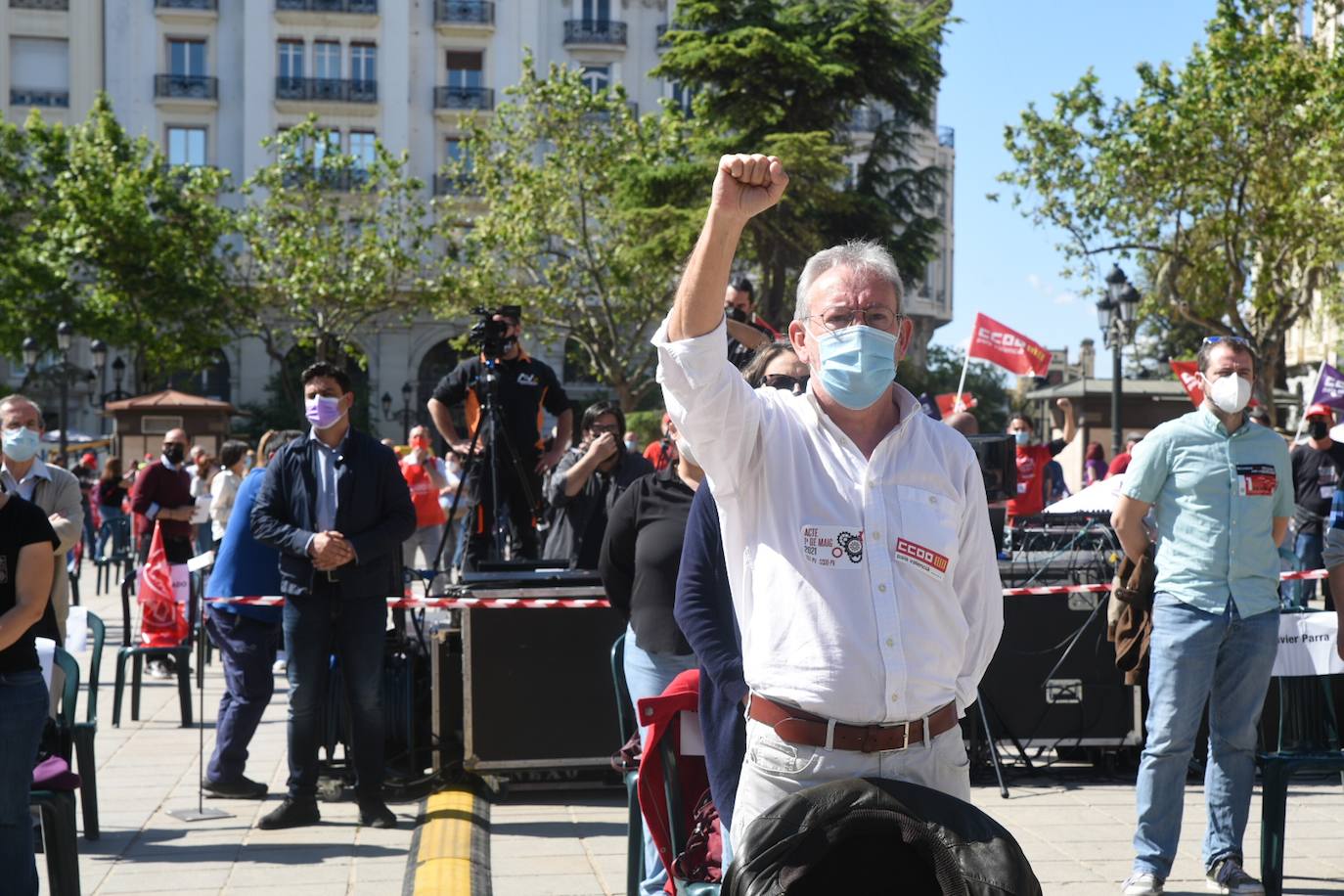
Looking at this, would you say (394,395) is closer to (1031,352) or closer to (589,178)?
(589,178)

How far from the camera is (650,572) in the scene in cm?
604

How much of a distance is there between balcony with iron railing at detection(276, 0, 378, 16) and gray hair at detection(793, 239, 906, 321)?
179ft

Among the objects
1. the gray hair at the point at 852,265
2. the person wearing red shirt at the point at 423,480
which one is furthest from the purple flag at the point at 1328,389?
the gray hair at the point at 852,265

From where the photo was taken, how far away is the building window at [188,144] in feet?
181

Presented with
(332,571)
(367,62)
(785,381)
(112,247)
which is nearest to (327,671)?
(332,571)

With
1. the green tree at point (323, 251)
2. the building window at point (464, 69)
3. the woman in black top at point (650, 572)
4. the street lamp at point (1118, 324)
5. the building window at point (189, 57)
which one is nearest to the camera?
the woman in black top at point (650, 572)

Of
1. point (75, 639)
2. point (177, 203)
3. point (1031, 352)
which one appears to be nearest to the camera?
point (75, 639)

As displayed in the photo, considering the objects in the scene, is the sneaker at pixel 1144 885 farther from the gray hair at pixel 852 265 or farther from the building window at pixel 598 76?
the building window at pixel 598 76

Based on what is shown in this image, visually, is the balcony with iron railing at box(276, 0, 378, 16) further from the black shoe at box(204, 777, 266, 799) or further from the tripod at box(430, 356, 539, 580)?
the black shoe at box(204, 777, 266, 799)

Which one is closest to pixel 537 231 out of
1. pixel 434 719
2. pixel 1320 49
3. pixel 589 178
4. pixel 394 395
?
pixel 589 178

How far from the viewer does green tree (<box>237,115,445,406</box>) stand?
149ft

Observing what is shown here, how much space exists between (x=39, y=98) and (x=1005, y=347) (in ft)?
141

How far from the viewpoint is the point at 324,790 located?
848 centimetres

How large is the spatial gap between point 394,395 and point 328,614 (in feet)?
163
